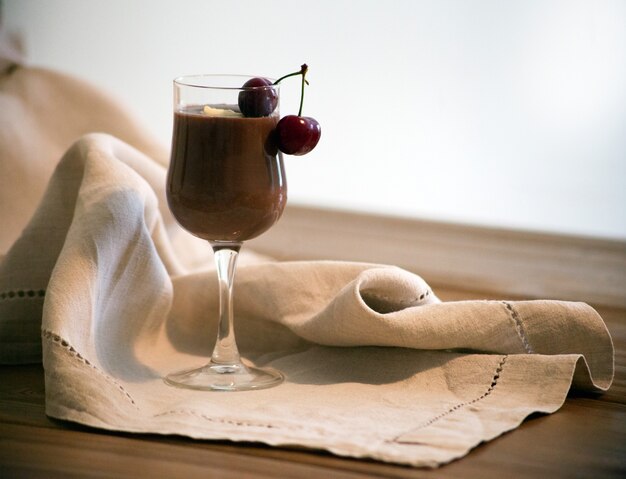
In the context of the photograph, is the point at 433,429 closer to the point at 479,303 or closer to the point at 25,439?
the point at 479,303

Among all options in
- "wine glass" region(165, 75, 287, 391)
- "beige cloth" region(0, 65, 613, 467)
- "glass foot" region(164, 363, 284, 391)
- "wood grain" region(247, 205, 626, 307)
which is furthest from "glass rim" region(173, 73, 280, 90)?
"wood grain" region(247, 205, 626, 307)

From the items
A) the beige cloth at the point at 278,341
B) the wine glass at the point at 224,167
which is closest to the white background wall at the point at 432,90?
the beige cloth at the point at 278,341

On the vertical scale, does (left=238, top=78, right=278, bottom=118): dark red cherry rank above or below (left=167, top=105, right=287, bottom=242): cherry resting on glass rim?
above

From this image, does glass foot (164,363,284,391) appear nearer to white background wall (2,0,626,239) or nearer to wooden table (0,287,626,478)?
wooden table (0,287,626,478)

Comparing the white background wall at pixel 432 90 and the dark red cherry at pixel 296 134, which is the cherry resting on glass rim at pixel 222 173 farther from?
the white background wall at pixel 432 90

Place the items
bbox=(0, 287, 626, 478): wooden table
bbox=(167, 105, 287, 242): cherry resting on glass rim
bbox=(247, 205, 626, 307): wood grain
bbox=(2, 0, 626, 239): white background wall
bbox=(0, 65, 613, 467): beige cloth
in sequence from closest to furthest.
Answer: bbox=(0, 287, 626, 478): wooden table → bbox=(0, 65, 613, 467): beige cloth → bbox=(167, 105, 287, 242): cherry resting on glass rim → bbox=(247, 205, 626, 307): wood grain → bbox=(2, 0, 626, 239): white background wall

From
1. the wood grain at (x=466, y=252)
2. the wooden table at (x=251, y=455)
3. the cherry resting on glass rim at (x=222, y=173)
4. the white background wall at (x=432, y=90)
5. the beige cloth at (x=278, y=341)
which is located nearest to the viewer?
the wooden table at (x=251, y=455)

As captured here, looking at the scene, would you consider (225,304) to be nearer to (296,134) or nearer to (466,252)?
(296,134)
